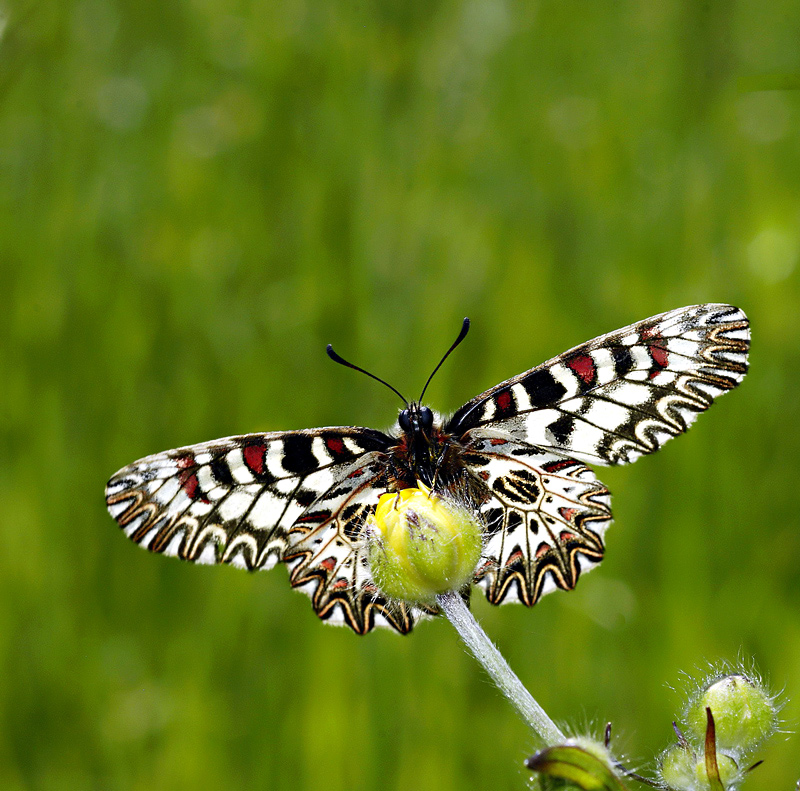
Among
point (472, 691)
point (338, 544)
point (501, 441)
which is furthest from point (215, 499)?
point (472, 691)

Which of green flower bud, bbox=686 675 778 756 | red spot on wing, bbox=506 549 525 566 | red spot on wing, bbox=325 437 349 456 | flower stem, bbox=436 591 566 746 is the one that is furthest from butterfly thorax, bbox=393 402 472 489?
green flower bud, bbox=686 675 778 756

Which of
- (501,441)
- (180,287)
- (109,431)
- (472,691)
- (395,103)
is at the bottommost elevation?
(472,691)

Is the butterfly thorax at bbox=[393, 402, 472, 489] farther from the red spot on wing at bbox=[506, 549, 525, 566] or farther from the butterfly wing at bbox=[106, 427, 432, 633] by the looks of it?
the red spot on wing at bbox=[506, 549, 525, 566]

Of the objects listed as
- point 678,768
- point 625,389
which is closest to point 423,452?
point 625,389

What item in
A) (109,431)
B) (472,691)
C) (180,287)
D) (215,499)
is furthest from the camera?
(180,287)

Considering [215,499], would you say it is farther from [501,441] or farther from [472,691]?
[472,691]

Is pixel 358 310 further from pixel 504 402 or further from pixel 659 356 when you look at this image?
pixel 659 356

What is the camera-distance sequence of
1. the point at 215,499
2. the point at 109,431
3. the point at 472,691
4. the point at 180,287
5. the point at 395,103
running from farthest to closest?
the point at 395,103 → the point at 180,287 → the point at 109,431 → the point at 472,691 → the point at 215,499
